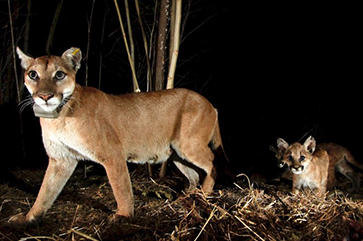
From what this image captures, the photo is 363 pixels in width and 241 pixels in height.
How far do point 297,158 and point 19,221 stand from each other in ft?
10.6

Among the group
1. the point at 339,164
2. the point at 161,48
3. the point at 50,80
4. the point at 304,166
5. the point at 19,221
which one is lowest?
the point at 339,164

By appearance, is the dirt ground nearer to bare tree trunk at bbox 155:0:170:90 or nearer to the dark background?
bare tree trunk at bbox 155:0:170:90

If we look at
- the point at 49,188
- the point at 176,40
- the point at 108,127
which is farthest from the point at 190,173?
the point at 49,188

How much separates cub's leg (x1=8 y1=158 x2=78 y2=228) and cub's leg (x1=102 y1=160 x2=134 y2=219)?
511mm

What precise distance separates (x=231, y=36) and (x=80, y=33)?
133 inches

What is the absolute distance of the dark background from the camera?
25.9 feet

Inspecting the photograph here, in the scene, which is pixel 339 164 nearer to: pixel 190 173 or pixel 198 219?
pixel 190 173

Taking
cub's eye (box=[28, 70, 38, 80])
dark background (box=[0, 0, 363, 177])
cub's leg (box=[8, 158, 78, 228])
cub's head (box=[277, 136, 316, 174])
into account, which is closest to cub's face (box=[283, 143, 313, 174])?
cub's head (box=[277, 136, 316, 174])

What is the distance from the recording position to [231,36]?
31.9ft

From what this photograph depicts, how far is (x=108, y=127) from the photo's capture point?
420 centimetres

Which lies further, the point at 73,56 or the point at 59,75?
the point at 73,56

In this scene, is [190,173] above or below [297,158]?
below

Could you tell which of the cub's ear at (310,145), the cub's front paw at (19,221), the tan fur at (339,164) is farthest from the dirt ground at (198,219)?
the tan fur at (339,164)

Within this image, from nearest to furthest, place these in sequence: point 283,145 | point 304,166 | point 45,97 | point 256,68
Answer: point 45,97 → point 304,166 → point 283,145 → point 256,68
